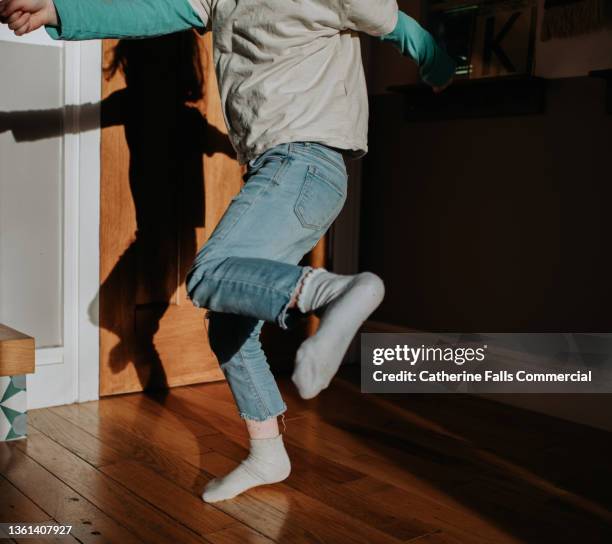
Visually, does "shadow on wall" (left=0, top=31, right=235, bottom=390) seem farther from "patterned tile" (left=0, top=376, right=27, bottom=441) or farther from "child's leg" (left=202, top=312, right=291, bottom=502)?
"child's leg" (left=202, top=312, right=291, bottom=502)

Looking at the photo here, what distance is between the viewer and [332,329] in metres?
1.30

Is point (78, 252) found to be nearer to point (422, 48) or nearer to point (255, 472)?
point (255, 472)

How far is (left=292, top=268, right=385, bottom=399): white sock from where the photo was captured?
4.27 feet

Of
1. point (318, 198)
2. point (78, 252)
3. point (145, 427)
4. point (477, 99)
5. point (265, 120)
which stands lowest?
point (145, 427)

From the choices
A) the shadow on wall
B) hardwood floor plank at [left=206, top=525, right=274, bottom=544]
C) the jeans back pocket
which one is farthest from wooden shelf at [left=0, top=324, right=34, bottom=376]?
the jeans back pocket

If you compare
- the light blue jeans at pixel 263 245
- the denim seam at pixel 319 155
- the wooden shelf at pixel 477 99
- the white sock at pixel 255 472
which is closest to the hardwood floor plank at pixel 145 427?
the white sock at pixel 255 472

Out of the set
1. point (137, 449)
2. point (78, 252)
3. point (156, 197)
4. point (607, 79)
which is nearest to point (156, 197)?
point (156, 197)

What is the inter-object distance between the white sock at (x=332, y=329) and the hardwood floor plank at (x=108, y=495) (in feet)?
1.60

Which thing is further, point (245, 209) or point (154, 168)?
point (154, 168)

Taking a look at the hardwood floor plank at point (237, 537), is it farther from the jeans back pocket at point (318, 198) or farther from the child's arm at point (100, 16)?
the child's arm at point (100, 16)

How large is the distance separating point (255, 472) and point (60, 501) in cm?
43

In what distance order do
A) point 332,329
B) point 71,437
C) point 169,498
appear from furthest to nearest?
1. point 71,437
2. point 169,498
3. point 332,329

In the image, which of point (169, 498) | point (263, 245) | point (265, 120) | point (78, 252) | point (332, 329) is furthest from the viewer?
point (78, 252)

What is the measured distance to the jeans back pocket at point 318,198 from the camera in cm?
159
